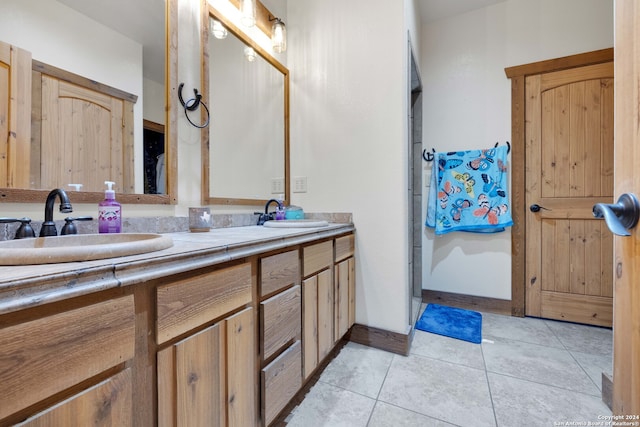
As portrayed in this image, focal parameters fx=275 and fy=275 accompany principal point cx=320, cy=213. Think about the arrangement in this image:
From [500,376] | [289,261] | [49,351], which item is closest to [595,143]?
[500,376]

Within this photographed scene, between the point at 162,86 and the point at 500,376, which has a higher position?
the point at 162,86

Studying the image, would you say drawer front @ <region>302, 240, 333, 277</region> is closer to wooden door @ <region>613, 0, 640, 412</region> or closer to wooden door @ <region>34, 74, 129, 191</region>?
wooden door @ <region>34, 74, 129, 191</region>

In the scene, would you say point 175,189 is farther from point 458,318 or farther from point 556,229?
point 556,229

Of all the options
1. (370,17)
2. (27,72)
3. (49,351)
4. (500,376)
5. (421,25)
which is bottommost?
(500,376)

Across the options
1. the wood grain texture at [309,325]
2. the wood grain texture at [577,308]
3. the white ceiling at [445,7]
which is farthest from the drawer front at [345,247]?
the white ceiling at [445,7]

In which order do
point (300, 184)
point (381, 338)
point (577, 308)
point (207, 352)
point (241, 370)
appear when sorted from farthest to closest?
point (577, 308), point (300, 184), point (381, 338), point (241, 370), point (207, 352)

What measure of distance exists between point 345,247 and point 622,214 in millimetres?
1370

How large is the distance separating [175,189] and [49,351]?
928mm

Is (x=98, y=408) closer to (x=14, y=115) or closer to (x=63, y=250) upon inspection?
(x=63, y=250)

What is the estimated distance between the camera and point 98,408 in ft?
1.80

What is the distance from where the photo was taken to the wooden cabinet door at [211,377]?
0.69m

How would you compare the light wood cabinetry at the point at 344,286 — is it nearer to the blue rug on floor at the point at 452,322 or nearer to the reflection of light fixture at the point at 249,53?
the blue rug on floor at the point at 452,322

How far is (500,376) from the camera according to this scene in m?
1.54

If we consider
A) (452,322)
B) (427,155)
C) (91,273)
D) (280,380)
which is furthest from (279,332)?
(427,155)
